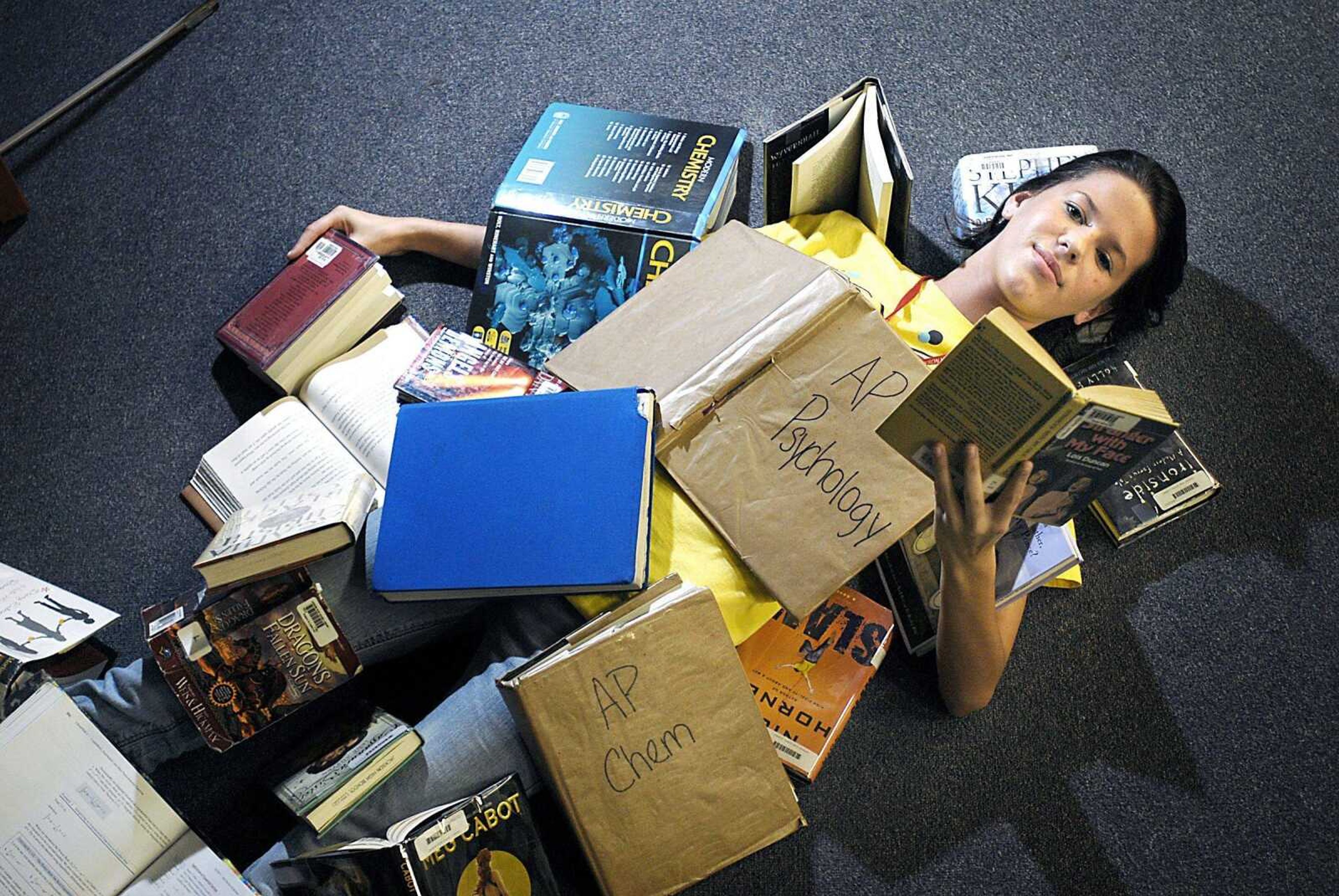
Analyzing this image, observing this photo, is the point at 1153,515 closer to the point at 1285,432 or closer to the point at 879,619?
the point at 1285,432

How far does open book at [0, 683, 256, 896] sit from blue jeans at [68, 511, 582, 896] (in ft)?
0.27

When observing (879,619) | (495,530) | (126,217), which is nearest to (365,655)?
(495,530)

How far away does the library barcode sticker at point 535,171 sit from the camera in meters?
1.53

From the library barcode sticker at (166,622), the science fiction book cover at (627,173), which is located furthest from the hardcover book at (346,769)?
the science fiction book cover at (627,173)

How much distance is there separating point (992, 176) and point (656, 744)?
1.10 meters

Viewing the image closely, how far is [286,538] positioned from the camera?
113 cm

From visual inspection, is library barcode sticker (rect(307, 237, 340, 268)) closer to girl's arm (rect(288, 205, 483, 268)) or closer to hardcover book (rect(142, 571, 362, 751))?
girl's arm (rect(288, 205, 483, 268))

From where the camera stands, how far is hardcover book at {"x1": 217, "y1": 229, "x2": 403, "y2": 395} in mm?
1471

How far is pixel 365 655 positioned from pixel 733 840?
0.52 meters

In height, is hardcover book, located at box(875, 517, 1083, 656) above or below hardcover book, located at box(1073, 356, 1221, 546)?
above

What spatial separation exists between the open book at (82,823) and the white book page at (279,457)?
1.23 ft

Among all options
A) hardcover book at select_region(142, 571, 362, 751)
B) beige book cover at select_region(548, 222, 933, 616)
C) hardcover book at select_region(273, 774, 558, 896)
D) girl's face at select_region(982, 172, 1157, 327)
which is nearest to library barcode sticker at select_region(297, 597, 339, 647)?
hardcover book at select_region(142, 571, 362, 751)

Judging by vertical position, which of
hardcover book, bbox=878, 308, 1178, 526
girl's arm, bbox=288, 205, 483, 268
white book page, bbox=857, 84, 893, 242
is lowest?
hardcover book, bbox=878, 308, 1178, 526

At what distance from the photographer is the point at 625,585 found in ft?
3.80
